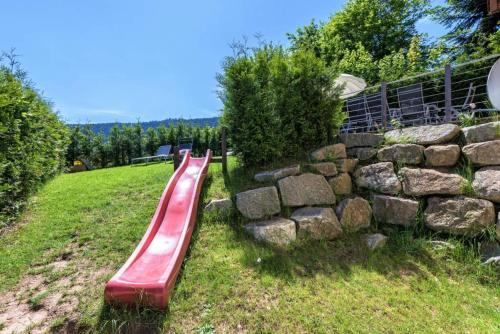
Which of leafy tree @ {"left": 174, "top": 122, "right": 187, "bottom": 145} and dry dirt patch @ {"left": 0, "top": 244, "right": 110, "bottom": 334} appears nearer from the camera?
dry dirt patch @ {"left": 0, "top": 244, "right": 110, "bottom": 334}

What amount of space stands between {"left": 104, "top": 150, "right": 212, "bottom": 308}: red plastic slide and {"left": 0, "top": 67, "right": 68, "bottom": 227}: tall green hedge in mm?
2023

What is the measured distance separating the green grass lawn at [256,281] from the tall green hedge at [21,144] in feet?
2.30

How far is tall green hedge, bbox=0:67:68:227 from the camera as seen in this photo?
4289 mm

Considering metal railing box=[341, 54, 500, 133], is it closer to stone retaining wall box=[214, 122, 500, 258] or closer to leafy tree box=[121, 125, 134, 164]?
stone retaining wall box=[214, 122, 500, 258]

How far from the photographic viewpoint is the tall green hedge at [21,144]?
169 inches

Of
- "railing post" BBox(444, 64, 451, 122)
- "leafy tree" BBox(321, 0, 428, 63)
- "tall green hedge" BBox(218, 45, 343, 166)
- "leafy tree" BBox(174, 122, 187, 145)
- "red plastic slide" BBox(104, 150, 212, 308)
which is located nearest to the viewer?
"red plastic slide" BBox(104, 150, 212, 308)

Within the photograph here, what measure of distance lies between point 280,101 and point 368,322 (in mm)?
3358

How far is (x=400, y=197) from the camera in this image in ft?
12.9

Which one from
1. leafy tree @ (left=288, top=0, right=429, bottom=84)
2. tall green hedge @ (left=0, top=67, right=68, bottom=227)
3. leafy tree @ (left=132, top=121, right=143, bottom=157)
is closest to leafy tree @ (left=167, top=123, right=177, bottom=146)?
leafy tree @ (left=132, top=121, right=143, bottom=157)

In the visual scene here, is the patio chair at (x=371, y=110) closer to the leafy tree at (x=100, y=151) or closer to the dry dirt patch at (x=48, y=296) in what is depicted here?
the dry dirt patch at (x=48, y=296)

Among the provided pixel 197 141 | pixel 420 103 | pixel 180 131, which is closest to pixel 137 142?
pixel 180 131

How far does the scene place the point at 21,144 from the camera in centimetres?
492

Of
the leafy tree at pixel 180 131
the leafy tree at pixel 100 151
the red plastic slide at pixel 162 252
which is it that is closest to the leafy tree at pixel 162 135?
the leafy tree at pixel 180 131

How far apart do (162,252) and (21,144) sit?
3.79 metres
